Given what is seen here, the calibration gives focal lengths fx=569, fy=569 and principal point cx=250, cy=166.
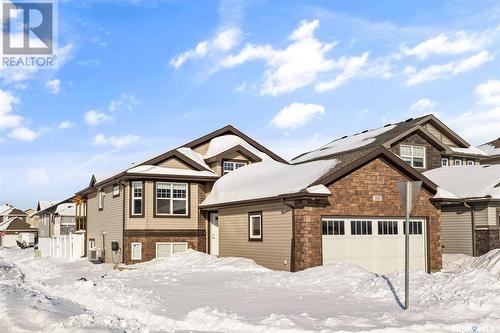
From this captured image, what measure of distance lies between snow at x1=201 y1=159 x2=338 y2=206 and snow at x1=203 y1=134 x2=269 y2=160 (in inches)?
93.5

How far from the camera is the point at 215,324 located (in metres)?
11.0

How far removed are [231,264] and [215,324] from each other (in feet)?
38.3

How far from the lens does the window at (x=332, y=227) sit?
20.8m

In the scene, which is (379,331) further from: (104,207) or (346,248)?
(104,207)

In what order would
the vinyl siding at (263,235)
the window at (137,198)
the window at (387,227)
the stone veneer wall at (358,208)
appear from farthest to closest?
the window at (137,198) → the window at (387,227) → the vinyl siding at (263,235) → the stone veneer wall at (358,208)

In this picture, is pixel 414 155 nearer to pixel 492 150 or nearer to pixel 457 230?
pixel 457 230

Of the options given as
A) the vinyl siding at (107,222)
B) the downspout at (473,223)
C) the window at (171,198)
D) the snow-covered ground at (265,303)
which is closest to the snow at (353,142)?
the downspout at (473,223)

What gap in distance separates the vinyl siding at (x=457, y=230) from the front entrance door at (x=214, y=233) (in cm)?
1170

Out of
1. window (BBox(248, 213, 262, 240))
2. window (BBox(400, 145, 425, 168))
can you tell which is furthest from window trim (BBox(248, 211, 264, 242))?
window (BBox(400, 145, 425, 168))

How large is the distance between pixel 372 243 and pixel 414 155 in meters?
13.7

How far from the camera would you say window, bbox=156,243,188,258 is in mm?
27812

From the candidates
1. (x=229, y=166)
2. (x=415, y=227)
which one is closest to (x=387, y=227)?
(x=415, y=227)

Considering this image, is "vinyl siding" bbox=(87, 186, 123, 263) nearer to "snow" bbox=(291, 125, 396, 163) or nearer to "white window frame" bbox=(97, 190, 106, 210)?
"white window frame" bbox=(97, 190, 106, 210)

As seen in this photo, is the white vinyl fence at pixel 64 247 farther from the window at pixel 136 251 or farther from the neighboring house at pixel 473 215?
the neighboring house at pixel 473 215
